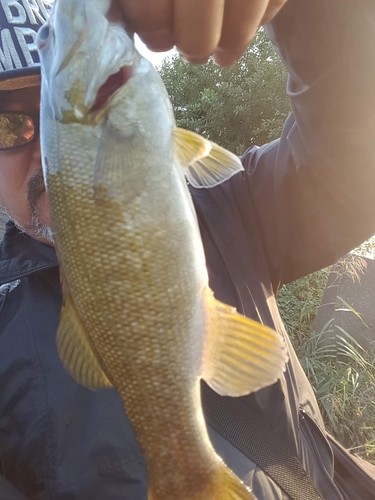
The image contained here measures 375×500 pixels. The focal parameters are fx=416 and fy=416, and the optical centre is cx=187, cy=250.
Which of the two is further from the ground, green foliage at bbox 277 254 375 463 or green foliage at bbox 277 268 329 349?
green foliage at bbox 277 254 375 463

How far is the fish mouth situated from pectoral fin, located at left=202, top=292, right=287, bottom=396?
54cm

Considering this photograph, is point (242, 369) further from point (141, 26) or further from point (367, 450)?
point (367, 450)

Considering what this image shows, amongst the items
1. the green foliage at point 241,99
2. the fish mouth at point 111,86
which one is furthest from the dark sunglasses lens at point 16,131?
the green foliage at point 241,99

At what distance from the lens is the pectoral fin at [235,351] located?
3.41 feet

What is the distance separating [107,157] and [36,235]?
128 centimetres

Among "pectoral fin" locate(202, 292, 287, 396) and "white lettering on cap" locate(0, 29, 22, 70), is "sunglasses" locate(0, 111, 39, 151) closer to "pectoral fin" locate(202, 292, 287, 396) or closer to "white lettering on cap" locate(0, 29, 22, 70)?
"white lettering on cap" locate(0, 29, 22, 70)

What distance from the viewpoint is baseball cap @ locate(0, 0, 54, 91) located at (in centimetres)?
193

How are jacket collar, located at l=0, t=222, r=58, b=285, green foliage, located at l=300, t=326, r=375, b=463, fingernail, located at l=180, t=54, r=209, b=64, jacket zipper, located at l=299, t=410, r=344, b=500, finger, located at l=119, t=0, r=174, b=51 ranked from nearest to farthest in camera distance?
finger, located at l=119, t=0, r=174, b=51
fingernail, located at l=180, t=54, r=209, b=64
jacket zipper, located at l=299, t=410, r=344, b=500
jacket collar, located at l=0, t=222, r=58, b=285
green foliage, located at l=300, t=326, r=375, b=463

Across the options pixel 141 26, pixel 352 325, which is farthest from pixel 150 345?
pixel 352 325

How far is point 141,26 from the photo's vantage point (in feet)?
3.14

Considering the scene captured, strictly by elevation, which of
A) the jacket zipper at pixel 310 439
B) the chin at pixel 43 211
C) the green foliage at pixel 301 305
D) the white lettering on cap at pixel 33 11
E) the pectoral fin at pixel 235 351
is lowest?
the green foliage at pixel 301 305

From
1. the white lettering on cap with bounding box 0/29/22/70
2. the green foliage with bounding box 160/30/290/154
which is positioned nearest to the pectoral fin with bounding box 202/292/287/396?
the white lettering on cap with bounding box 0/29/22/70

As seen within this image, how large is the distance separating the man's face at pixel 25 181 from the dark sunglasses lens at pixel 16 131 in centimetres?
4

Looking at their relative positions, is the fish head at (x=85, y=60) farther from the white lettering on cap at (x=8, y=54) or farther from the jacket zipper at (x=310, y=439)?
the jacket zipper at (x=310, y=439)
